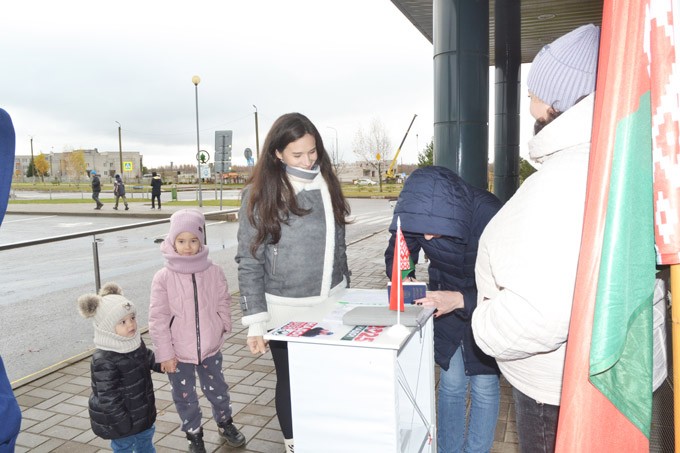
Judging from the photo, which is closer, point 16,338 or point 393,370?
point 393,370

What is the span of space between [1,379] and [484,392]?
6.66 feet

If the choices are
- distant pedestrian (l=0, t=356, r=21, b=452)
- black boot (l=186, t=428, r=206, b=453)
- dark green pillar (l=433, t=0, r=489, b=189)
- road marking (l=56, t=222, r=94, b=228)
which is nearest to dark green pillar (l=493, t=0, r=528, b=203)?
dark green pillar (l=433, t=0, r=489, b=189)

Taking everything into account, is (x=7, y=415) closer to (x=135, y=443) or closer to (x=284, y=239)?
(x=284, y=239)

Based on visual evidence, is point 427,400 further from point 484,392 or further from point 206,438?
point 206,438

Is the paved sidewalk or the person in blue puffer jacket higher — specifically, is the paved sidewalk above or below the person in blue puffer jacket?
below

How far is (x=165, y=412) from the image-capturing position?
3773mm

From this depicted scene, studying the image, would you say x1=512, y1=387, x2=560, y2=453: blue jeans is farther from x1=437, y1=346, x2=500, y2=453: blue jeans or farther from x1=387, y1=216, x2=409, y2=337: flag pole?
x1=437, y1=346, x2=500, y2=453: blue jeans

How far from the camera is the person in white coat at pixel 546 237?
49.2 inches

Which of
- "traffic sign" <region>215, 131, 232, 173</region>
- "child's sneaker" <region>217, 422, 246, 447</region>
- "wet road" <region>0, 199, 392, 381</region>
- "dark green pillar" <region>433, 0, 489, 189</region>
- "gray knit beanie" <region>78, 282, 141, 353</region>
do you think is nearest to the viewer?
"gray knit beanie" <region>78, 282, 141, 353</region>

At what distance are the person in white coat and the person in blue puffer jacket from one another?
1.93 feet

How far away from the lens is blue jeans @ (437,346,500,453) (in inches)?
98.6

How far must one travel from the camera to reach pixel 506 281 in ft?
4.41

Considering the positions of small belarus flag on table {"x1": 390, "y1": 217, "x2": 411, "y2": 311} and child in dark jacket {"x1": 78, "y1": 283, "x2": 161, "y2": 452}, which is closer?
small belarus flag on table {"x1": 390, "y1": 217, "x2": 411, "y2": 311}

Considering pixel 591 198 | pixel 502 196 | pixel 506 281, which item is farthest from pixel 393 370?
pixel 502 196
